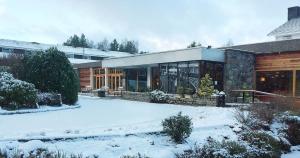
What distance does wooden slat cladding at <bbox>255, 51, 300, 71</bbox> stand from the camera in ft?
73.5

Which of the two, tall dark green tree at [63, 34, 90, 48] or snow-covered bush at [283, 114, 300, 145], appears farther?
tall dark green tree at [63, 34, 90, 48]

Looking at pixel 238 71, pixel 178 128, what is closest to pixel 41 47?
pixel 238 71

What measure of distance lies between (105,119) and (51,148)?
566cm

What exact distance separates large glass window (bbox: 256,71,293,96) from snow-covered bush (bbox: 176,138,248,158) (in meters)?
15.4

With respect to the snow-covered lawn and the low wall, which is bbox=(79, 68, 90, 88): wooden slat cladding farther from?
the snow-covered lawn

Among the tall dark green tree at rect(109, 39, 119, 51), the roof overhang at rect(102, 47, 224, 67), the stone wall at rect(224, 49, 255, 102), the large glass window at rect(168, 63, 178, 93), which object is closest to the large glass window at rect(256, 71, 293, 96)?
the stone wall at rect(224, 49, 255, 102)

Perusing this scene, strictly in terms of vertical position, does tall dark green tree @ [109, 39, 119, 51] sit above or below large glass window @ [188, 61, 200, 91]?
above

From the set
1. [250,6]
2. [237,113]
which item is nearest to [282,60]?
[250,6]

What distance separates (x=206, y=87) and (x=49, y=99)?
8771 mm

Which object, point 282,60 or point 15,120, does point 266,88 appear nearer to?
point 282,60

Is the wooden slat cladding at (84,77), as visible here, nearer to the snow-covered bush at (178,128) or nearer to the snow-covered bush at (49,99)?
the snow-covered bush at (49,99)

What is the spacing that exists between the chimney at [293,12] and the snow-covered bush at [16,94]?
87.0ft

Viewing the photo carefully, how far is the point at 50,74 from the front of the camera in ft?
65.0

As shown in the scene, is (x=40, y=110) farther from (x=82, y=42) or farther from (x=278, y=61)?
(x=82, y=42)
